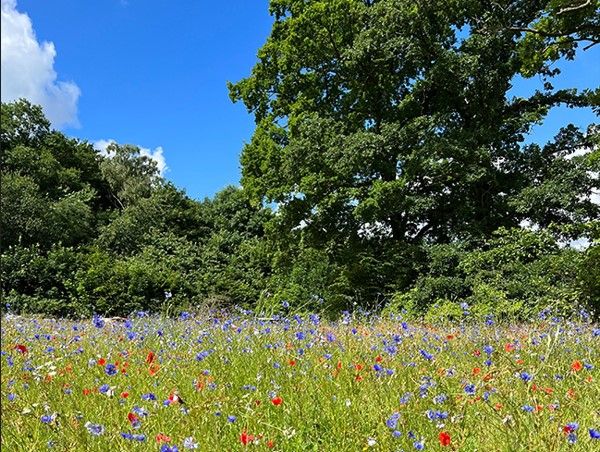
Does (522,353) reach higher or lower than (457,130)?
lower

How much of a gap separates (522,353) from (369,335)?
4.34 ft

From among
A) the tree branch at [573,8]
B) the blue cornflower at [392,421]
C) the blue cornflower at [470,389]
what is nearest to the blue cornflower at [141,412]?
the blue cornflower at [392,421]

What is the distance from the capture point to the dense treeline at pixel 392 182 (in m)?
14.2

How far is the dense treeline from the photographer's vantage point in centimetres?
1423

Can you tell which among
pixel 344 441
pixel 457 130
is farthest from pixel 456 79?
pixel 344 441

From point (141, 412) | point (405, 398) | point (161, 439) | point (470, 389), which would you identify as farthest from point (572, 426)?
point (141, 412)

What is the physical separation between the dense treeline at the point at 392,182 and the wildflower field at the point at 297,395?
869 centimetres

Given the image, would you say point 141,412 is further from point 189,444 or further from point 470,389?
point 470,389

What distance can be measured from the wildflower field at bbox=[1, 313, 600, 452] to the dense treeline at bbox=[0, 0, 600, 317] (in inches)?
342

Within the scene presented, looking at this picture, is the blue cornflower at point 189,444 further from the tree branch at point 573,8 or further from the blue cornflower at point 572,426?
the tree branch at point 573,8

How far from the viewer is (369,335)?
4.96 meters

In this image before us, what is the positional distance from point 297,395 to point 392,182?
12.2 m

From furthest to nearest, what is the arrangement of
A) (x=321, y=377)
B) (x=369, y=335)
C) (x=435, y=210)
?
1. (x=435, y=210)
2. (x=369, y=335)
3. (x=321, y=377)

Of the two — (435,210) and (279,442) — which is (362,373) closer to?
(279,442)
